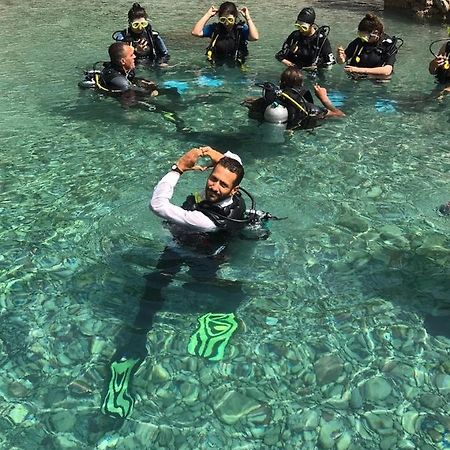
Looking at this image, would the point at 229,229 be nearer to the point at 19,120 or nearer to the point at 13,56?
the point at 19,120

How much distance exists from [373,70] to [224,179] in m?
6.28

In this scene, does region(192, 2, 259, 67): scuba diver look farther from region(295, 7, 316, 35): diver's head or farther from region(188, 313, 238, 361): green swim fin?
region(188, 313, 238, 361): green swim fin

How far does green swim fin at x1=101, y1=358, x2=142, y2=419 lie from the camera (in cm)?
343

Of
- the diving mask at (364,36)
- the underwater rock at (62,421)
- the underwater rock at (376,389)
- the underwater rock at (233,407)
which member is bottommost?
the underwater rock at (62,421)

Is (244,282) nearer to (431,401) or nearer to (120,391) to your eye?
(120,391)

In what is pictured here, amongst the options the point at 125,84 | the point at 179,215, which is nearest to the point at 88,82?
the point at 125,84

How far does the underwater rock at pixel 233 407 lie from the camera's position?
341cm

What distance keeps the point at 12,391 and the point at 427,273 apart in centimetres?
350

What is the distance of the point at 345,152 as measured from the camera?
6965 millimetres

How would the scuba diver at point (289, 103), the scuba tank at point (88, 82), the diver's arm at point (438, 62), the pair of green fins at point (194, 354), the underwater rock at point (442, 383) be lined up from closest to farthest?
the pair of green fins at point (194, 354) → the underwater rock at point (442, 383) → the scuba diver at point (289, 103) → the scuba tank at point (88, 82) → the diver's arm at point (438, 62)

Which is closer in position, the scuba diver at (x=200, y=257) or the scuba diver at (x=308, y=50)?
the scuba diver at (x=200, y=257)

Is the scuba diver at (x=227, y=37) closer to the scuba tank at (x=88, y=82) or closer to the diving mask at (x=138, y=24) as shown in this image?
the diving mask at (x=138, y=24)

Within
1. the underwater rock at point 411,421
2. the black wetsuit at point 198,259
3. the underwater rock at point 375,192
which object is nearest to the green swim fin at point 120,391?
the black wetsuit at point 198,259

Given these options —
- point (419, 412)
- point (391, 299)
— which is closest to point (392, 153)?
point (391, 299)
